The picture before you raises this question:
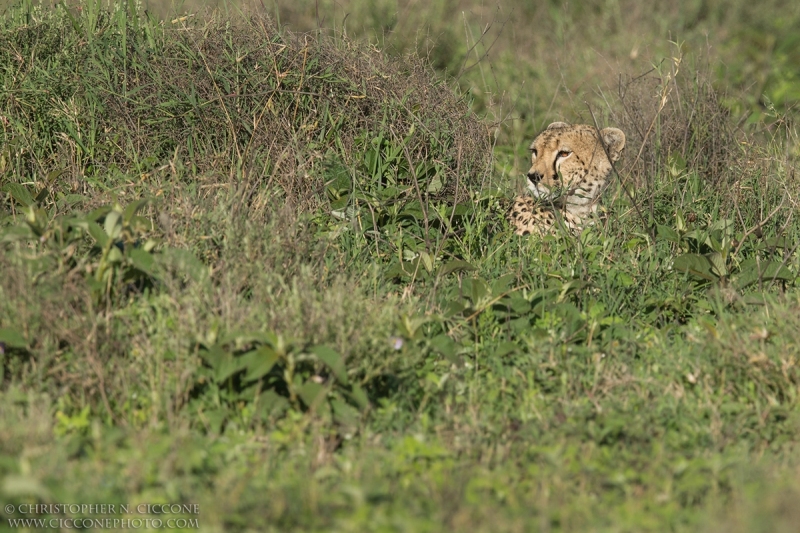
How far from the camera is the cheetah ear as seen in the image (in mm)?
5148

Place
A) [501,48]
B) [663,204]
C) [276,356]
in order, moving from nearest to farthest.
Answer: [276,356]
[663,204]
[501,48]

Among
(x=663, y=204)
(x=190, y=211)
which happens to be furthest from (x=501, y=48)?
(x=190, y=211)

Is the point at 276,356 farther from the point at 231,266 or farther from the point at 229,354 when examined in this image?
the point at 231,266

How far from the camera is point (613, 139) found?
204 inches

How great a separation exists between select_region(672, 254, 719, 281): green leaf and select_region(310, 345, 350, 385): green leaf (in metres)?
1.65

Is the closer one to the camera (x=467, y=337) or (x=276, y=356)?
(x=276, y=356)

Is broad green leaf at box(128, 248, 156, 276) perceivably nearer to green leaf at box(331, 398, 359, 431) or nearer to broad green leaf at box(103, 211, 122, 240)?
broad green leaf at box(103, 211, 122, 240)

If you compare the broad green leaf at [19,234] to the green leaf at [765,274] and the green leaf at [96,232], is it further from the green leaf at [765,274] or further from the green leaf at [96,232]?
the green leaf at [765,274]

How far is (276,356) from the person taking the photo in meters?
2.98

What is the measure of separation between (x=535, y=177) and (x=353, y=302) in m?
2.05

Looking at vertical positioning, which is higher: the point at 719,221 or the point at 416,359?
the point at 719,221

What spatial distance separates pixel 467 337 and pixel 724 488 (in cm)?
118

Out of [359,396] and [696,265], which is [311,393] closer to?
[359,396]

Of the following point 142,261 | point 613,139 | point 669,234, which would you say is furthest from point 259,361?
point 613,139
